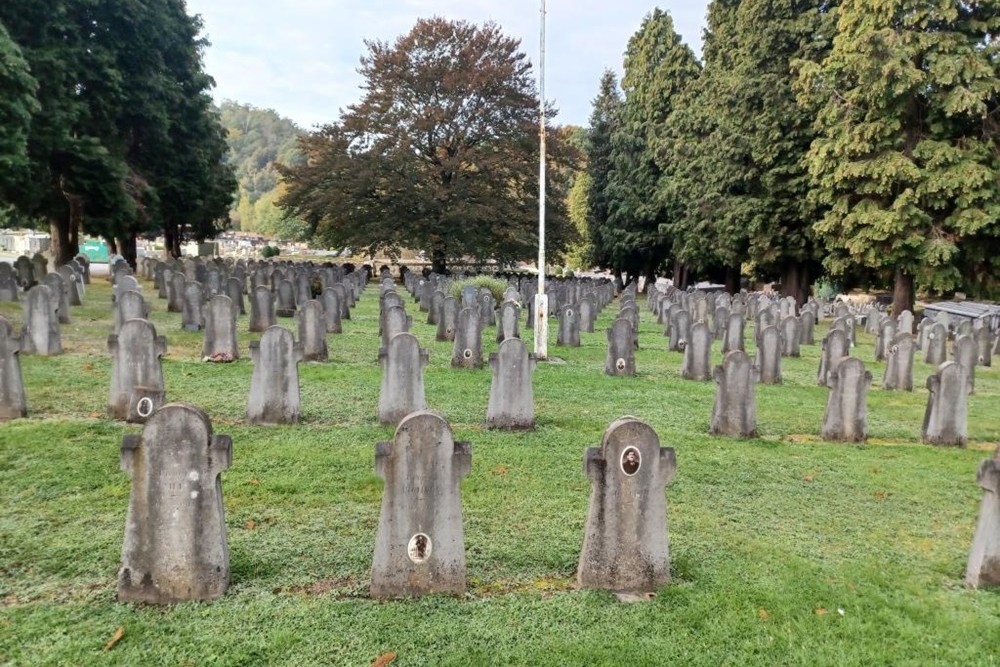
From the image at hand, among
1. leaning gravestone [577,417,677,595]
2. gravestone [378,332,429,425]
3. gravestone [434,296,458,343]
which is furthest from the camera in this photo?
gravestone [434,296,458,343]

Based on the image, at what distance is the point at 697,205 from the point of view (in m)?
30.9

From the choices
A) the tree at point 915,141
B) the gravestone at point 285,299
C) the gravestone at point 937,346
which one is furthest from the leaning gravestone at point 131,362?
the tree at point 915,141

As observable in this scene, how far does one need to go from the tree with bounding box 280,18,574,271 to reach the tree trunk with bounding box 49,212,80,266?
12.5 metres

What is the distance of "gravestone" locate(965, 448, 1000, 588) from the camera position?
451 cm

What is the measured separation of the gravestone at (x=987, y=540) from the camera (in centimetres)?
451

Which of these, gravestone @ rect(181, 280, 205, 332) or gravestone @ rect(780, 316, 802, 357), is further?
gravestone @ rect(780, 316, 802, 357)

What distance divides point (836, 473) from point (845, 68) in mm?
20067

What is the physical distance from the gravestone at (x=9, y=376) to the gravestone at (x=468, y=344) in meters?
6.33

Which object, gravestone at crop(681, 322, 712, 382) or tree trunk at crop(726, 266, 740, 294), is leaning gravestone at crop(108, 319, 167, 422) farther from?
tree trunk at crop(726, 266, 740, 294)

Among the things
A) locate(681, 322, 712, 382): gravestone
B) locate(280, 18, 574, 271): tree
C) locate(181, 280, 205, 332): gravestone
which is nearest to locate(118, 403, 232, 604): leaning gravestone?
locate(681, 322, 712, 382): gravestone

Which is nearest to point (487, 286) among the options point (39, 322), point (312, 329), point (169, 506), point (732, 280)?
point (312, 329)

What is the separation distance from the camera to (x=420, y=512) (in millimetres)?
4195

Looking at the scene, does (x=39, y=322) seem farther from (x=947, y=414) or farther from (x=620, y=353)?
(x=947, y=414)

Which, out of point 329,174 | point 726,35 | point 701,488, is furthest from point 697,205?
point 701,488
